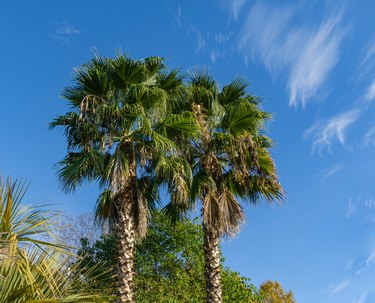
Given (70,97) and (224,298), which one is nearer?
(70,97)

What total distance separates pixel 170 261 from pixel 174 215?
17.2ft

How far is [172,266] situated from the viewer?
59.2ft

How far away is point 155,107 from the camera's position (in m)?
11.6

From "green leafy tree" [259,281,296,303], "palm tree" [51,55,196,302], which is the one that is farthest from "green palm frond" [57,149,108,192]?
"green leafy tree" [259,281,296,303]

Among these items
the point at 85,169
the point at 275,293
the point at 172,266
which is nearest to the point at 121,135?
the point at 85,169

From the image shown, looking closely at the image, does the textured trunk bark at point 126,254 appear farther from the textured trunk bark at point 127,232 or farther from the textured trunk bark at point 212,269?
the textured trunk bark at point 212,269

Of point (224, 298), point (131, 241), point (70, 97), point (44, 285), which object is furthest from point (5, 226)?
point (224, 298)

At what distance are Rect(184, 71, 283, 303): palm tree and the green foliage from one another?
5420 millimetres

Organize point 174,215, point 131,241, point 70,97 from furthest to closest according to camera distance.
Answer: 1. point 174,215
2. point 70,97
3. point 131,241

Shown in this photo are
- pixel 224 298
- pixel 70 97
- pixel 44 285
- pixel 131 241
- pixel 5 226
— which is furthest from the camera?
pixel 224 298

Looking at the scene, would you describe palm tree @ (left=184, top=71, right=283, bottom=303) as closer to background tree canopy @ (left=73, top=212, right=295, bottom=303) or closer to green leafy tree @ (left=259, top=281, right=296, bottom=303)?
background tree canopy @ (left=73, top=212, right=295, bottom=303)

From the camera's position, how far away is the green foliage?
671 inches

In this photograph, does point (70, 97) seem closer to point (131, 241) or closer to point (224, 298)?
point (131, 241)

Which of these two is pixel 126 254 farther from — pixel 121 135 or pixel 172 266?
pixel 172 266
